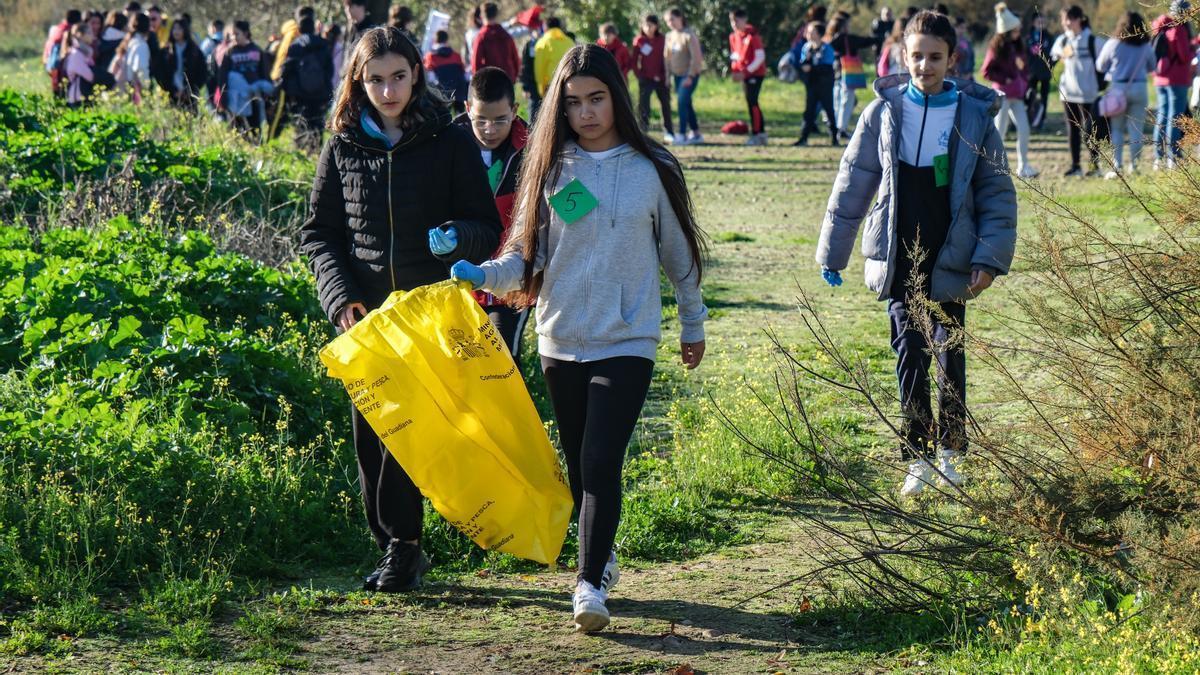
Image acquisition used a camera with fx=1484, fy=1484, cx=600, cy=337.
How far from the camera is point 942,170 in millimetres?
6086

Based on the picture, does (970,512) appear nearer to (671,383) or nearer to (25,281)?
(671,383)

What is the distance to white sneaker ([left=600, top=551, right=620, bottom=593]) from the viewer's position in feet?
16.1

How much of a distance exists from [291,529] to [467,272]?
1.56m

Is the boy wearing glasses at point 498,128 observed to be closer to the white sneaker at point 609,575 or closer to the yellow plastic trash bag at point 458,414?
the yellow plastic trash bag at point 458,414

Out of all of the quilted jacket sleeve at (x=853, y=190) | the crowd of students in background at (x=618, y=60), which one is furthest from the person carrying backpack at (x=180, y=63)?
the quilted jacket sleeve at (x=853, y=190)

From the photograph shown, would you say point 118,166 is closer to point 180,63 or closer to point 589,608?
point 589,608

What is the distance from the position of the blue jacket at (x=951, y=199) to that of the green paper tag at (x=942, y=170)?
0.08 ft

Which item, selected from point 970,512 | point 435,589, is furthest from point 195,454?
point 970,512

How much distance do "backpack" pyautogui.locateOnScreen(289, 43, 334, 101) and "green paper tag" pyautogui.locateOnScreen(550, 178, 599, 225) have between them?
39.7 feet

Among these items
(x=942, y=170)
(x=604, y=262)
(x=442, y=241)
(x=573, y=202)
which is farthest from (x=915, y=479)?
(x=442, y=241)

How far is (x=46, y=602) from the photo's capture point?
498 centimetres

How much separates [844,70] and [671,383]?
13.2 metres

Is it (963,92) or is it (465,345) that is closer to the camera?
(465,345)

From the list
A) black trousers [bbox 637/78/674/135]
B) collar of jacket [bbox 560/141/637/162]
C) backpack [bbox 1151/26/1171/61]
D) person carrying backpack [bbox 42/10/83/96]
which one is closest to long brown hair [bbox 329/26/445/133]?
collar of jacket [bbox 560/141/637/162]
